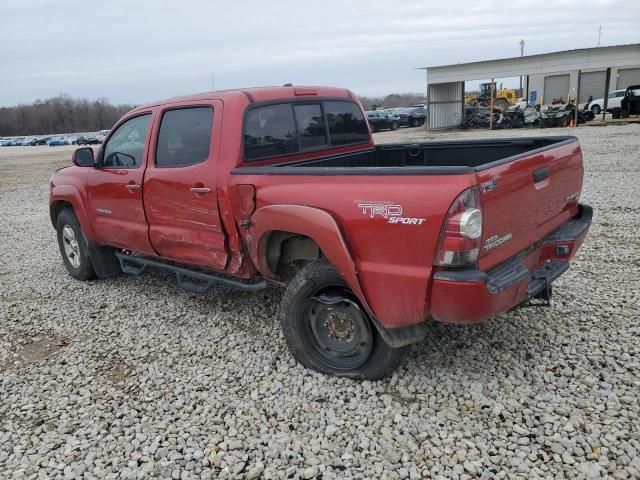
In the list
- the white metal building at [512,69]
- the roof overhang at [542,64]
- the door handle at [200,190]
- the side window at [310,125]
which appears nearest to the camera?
the door handle at [200,190]

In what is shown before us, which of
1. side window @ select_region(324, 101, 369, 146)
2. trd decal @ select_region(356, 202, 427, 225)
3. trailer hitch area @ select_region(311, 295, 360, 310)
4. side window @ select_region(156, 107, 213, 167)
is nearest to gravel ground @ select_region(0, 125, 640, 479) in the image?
trailer hitch area @ select_region(311, 295, 360, 310)

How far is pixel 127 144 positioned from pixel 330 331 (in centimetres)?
283

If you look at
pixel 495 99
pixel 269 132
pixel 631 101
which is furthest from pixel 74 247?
pixel 495 99

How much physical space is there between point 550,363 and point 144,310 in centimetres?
366

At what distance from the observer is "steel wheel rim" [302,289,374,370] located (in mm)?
3457

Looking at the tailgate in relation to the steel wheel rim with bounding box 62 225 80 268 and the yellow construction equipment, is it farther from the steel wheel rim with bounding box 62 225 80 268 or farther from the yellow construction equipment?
the yellow construction equipment

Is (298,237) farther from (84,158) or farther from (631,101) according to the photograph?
(631,101)

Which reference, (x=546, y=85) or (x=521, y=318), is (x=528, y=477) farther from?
(x=546, y=85)

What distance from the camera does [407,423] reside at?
10.2 feet

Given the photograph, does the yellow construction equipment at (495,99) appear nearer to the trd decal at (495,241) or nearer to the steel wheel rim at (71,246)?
the steel wheel rim at (71,246)

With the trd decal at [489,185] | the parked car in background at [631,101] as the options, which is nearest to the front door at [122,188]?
the trd decal at [489,185]

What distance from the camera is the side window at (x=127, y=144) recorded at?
15.8ft

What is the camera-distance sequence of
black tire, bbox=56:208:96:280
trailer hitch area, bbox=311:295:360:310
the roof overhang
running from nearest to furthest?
1. trailer hitch area, bbox=311:295:360:310
2. black tire, bbox=56:208:96:280
3. the roof overhang

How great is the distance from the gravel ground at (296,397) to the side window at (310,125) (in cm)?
159
